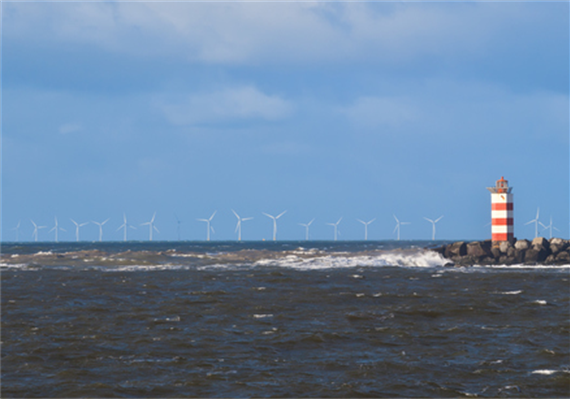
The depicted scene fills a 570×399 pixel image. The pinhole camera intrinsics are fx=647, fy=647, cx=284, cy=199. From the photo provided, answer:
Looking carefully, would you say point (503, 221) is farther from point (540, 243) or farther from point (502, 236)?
point (540, 243)

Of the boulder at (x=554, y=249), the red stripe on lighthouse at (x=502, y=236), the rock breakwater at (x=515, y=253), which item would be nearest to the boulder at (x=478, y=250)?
the rock breakwater at (x=515, y=253)

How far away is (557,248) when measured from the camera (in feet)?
150

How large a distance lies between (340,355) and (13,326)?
911 cm

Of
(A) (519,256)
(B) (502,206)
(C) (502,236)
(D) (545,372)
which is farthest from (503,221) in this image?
(D) (545,372)

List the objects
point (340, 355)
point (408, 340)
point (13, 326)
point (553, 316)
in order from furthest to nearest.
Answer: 1. point (553, 316)
2. point (13, 326)
3. point (408, 340)
4. point (340, 355)

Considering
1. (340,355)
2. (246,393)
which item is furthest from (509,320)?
(246,393)

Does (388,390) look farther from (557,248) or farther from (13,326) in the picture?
(557,248)

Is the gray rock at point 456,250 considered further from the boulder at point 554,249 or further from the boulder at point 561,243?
the boulder at point 561,243

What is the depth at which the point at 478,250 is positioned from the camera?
147 feet

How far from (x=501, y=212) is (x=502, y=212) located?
66mm

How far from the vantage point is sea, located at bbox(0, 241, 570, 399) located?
11117 mm

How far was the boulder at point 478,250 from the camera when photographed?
1748 inches

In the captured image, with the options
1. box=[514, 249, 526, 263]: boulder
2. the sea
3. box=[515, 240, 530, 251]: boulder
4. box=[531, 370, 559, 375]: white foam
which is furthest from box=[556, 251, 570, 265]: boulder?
box=[531, 370, 559, 375]: white foam

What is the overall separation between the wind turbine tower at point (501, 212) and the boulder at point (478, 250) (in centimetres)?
85
